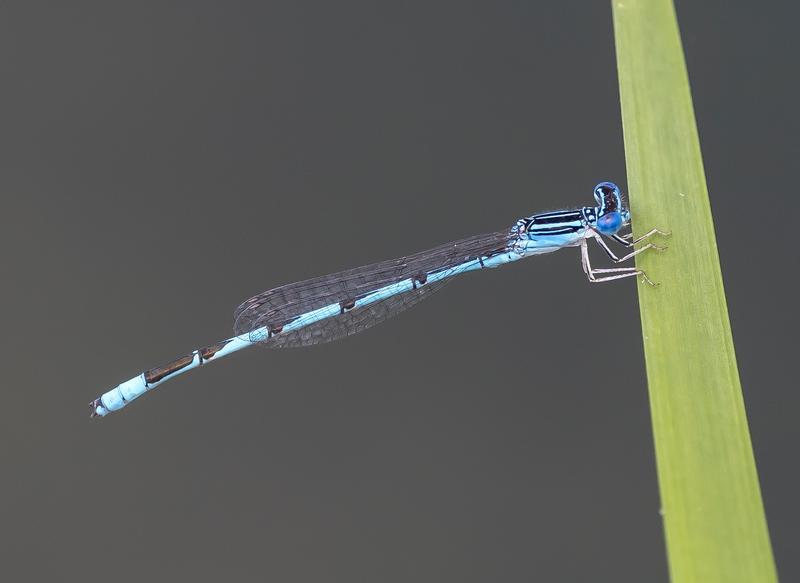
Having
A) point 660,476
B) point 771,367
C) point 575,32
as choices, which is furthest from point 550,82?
point 660,476

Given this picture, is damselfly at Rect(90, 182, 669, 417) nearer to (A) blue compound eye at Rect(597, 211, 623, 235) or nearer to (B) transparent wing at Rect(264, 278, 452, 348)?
(B) transparent wing at Rect(264, 278, 452, 348)

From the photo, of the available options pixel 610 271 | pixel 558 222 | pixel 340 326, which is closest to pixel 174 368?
pixel 340 326

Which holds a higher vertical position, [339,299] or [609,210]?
[339,299]

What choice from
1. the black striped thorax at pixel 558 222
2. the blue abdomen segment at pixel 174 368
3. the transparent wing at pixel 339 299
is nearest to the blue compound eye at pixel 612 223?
Result: the black striped thorax at pixel 558 222

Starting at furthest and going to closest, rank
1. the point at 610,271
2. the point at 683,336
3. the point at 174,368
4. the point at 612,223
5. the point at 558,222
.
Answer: the point at 174,368
the point at 558,222
the point at 612,223
the point at 610,271
the point at 683,336

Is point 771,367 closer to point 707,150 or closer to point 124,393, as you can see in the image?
point 707,150

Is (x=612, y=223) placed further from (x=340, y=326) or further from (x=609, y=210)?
(x=340, y=326)
